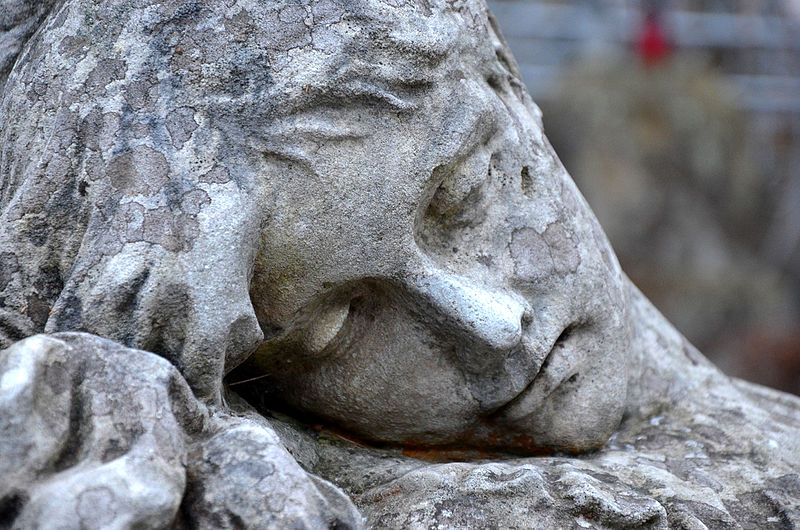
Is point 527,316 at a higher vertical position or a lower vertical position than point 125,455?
higher

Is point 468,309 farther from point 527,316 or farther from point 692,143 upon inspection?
point 692,143

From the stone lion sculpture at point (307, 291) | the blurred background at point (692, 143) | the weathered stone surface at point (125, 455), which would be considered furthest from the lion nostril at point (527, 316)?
the blurred background at point (692, 143)

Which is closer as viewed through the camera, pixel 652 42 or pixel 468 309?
pixel 468 309

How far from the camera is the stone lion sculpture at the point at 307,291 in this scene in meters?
1.04

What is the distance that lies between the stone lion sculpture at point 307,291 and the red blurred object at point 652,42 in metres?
5.76

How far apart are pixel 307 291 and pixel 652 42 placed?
6.24m

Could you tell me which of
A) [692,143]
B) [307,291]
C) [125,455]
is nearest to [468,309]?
[307,291]

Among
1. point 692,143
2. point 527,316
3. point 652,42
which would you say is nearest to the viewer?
point 527,316

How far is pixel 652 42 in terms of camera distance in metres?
7.04

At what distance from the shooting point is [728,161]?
24.5 ft

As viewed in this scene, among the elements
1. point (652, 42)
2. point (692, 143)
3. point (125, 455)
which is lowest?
point (692, 143)

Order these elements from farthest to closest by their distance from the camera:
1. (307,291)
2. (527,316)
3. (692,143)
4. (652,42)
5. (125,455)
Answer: (692,143)
(652,42)
(527,316)
(307,291)
(125,455)

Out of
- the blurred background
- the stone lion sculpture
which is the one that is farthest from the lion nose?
the blurred background

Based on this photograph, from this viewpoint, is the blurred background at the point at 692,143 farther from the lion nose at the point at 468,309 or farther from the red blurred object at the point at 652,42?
the lion nose at the point at 468,309
